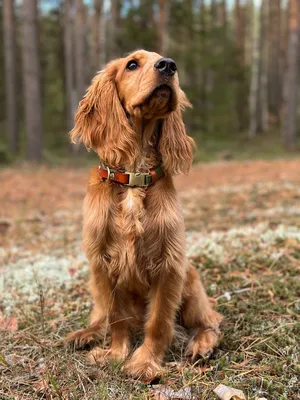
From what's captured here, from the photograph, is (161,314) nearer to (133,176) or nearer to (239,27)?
(133,176)

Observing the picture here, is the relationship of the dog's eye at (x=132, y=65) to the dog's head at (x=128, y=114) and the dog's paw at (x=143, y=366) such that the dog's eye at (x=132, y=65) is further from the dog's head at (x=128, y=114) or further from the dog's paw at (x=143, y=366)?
the dog's paw at (x=143, y=366)

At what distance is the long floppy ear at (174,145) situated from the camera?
2.64 meters

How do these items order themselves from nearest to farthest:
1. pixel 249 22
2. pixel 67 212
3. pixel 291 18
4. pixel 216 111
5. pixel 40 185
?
1. pixel 67 212
2. pixel 40 185
3. pixel 291 18
4. pixel 216 111
5. pixel 249 22

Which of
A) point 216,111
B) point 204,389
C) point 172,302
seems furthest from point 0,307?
point 216,111

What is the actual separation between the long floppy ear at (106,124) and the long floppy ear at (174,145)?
200mm

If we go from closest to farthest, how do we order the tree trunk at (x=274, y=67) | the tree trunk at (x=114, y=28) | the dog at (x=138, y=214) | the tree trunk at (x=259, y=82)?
1. the dog at (x=138, y=214)
2. the tree trunk at (x=114, y=28)
3. the tree trunk at (x=259, y=82)
4. the tree trunk at (x=274, y=67)

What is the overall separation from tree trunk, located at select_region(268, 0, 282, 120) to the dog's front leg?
24.8 meters

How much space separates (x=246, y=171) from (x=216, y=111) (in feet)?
39.5

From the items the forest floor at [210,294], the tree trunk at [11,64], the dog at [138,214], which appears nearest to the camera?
the forest floor at [210,294]

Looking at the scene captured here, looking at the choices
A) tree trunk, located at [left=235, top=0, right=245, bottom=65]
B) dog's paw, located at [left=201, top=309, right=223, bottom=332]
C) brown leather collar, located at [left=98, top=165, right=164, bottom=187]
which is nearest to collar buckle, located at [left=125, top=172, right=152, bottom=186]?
brown leather collar, located at [left=98, top=165, right=164, bottom=187]

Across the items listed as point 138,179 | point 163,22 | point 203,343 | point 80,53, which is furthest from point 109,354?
point 163,22

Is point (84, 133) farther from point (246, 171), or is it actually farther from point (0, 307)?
point (246, 171)

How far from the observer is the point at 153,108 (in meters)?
2.47

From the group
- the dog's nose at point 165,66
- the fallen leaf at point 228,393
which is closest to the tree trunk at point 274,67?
the dog's nose at point 165,66
